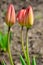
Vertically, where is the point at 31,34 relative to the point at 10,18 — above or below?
below

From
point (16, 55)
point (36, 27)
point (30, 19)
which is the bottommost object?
point (16, 55)

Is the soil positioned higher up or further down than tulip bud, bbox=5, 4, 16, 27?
further down

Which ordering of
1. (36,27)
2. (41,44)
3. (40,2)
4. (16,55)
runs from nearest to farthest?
(16,55), (41,44), (36,27), (40,2)

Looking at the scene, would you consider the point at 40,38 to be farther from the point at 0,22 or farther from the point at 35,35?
the point at 0,22

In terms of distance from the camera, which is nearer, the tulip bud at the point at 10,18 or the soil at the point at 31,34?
the tulip bud at the point at 10,18

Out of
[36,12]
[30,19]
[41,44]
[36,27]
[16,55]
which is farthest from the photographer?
[36,12]

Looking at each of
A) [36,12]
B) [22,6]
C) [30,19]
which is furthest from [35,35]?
[30,19]

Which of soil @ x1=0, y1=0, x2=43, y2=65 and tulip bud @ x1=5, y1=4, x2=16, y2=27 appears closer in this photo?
tulip bud @ x1=5, y1=4, x2=16, y2=27

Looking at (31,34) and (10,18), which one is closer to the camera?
(10,18)

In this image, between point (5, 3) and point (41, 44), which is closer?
point (41, 44)

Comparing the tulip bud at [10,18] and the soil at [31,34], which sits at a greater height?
the tulip bud at [10,18]

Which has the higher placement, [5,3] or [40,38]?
[5,3]
